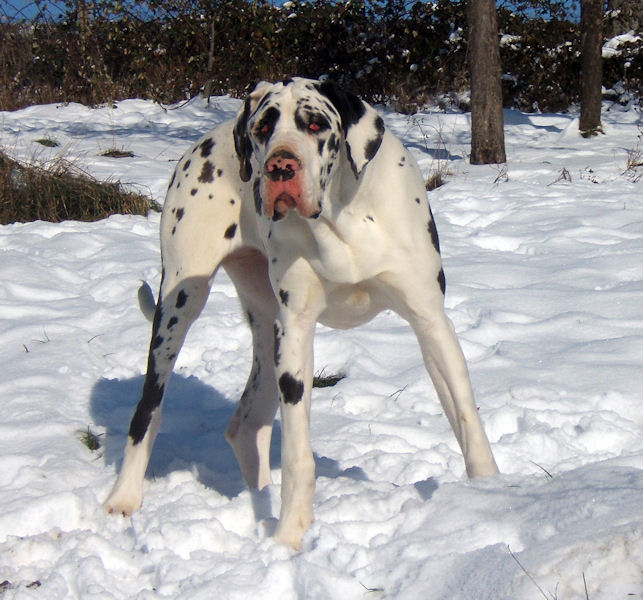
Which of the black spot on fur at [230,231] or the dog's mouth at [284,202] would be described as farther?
the black spot on fur at [230,231]

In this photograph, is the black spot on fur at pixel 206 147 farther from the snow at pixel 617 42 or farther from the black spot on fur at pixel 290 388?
the snow at pixel 617 42

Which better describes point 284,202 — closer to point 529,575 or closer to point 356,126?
point 356,126

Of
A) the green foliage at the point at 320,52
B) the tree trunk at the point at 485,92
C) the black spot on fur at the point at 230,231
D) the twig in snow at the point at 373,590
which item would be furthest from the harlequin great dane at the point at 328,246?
the green foliage at the point at 320,52

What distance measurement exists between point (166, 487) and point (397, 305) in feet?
4.14

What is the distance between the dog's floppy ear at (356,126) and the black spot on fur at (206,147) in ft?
3.03

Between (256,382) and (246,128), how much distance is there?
1395 mm

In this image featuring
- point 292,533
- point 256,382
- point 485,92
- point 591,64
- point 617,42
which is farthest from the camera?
point 617,42

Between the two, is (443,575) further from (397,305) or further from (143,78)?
(143,78)

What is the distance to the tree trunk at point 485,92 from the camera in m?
10.3

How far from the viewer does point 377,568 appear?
2545mm

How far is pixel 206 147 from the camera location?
13.0ft

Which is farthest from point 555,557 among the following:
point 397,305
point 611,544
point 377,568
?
point 397,305

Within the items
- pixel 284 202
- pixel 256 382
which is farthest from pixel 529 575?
pixel 256 382

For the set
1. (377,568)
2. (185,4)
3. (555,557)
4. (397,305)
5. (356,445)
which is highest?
(185,4)
